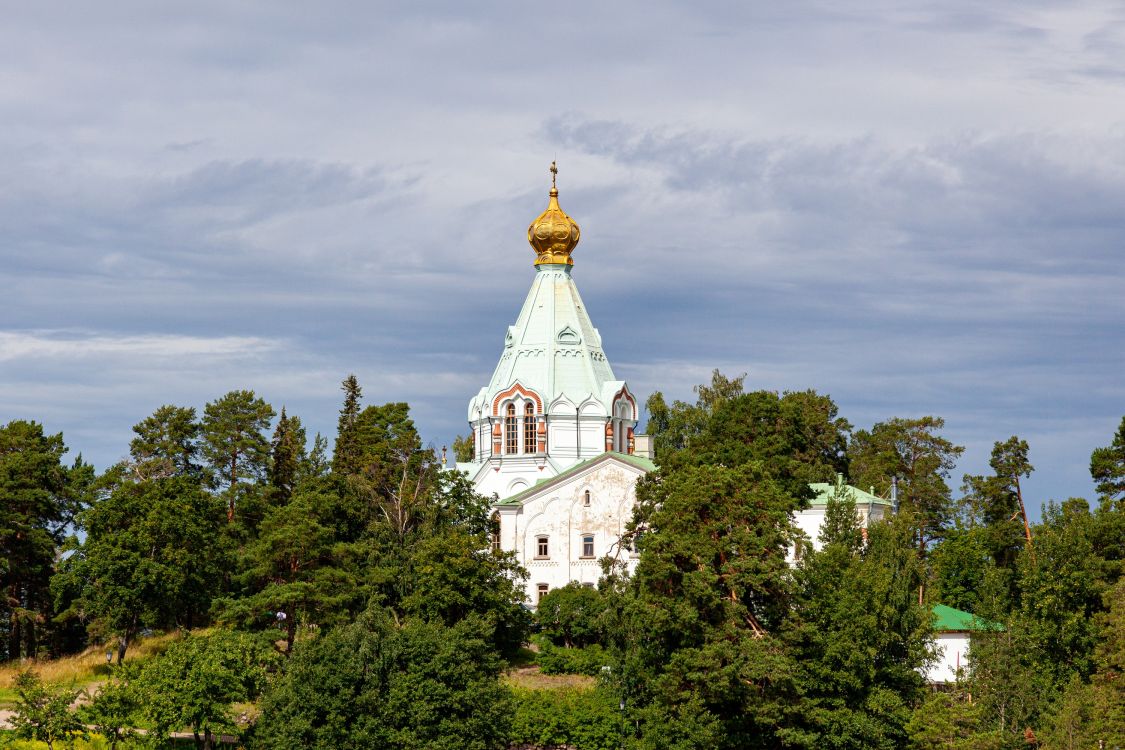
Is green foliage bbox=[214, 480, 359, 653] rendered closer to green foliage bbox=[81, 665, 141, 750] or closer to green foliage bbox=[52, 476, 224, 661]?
green foliage bbox=[52, 476, 224, 661]

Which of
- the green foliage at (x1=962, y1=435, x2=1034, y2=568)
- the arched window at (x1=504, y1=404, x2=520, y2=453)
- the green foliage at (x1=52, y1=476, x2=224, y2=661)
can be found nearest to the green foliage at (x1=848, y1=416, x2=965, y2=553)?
the green foliage at (x1=962, y1=435, x2=1034, y2=568)

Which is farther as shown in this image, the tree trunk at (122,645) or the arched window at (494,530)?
the arched window at (494,530)

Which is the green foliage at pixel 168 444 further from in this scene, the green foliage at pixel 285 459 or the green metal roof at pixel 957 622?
the green metal roof at pixel 957 622

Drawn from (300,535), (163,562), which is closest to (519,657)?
(300,535)

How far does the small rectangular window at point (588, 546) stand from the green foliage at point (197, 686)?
57.1ft

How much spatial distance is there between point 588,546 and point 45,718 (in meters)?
23.3

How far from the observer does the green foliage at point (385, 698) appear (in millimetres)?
39031

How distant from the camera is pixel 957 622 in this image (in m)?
52.3

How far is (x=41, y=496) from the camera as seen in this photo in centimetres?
5175

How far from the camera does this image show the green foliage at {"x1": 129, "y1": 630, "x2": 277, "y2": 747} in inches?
1554

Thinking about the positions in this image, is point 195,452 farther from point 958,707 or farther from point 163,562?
point 958,707

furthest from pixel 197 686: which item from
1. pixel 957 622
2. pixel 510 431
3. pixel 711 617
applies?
pixel 957 622

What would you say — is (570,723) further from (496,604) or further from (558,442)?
(558,442)

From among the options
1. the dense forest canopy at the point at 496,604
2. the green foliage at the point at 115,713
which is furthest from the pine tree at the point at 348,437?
the green foliage at the point at 115,713
